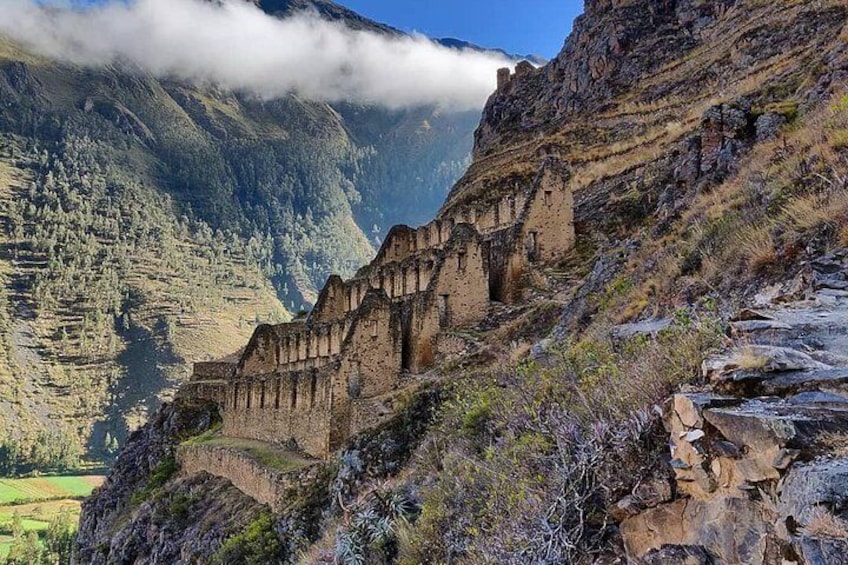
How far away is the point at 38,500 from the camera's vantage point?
314 ft

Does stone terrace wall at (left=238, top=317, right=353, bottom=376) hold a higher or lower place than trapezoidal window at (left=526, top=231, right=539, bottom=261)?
lower

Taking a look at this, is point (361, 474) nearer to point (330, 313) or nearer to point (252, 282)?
point (330, 313)

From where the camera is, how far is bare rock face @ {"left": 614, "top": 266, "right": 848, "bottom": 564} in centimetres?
384

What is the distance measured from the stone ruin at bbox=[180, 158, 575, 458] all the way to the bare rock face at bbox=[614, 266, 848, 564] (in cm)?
1348

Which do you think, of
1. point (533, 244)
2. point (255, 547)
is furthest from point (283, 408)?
point (533, 244)

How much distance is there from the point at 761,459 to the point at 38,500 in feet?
358

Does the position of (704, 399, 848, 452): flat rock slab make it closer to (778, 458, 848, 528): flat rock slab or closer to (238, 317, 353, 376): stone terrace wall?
(778, 458, 848, 528): flat rock slab

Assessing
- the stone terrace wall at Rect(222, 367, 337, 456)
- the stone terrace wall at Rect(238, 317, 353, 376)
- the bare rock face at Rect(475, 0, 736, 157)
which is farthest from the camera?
the bare rock face at Rect(475, 0, 736, 157)

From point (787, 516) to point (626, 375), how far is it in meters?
2.30

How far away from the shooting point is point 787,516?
13.0ft

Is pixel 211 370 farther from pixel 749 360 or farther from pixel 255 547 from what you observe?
pixel 749 360

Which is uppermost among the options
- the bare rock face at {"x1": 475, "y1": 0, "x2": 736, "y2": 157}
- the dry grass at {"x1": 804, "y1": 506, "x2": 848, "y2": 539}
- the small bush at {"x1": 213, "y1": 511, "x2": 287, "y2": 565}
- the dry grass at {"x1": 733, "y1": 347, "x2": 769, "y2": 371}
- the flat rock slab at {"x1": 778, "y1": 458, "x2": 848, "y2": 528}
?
the bare rock face at {"x1": 475, "y1": 0, "x2": 736, "y2": 157}

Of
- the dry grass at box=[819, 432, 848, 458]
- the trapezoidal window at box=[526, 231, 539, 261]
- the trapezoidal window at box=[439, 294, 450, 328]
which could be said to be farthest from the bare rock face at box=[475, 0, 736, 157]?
the dry grass at box=[819, 432, 848, 458]

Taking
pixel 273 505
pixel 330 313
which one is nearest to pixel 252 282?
pixel 330 313
